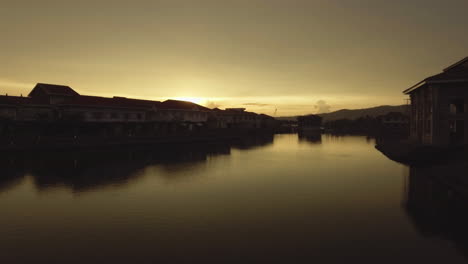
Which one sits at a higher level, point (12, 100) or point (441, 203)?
point (12, 100)

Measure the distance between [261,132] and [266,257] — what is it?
89.5 metres

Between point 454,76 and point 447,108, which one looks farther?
point 447,108

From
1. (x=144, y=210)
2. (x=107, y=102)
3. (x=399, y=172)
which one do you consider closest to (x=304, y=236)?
(x=144, y=210)

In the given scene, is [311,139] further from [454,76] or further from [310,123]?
[454,76]

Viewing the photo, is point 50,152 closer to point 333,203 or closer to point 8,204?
point 8,204

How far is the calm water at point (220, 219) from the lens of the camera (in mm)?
9625

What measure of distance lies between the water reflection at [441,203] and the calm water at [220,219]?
9 centimetres

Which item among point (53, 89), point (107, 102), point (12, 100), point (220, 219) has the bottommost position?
point (220, 219)

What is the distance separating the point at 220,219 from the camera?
13188 mm

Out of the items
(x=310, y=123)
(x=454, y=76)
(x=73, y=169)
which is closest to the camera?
(x=73, y=169)

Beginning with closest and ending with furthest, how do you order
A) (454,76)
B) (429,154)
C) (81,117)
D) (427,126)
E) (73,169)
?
(73,169) → (429,154) → (454,76) → (427,126) → (81,117)

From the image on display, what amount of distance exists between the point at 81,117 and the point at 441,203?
47496 mm

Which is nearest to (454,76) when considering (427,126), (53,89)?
(427,126)

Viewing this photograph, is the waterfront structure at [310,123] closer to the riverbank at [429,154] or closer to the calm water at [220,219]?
the riverbank at [429,154]
